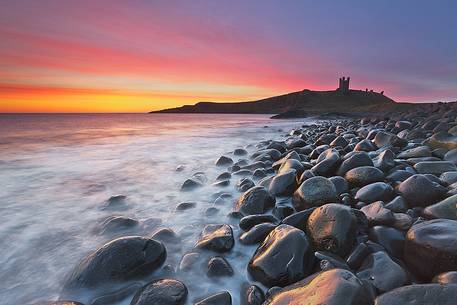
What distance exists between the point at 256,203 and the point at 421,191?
174cm

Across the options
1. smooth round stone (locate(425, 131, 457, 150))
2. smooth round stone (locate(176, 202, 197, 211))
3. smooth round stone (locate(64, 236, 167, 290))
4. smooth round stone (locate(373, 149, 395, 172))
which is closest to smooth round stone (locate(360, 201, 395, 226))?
smooth round stone (locate(373, 149, 395, 172))

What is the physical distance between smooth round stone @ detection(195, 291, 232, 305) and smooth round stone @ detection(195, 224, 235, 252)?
70 centimetres

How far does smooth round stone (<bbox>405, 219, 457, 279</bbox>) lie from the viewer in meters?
1.85

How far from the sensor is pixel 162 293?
205cm

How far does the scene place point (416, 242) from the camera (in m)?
2.06

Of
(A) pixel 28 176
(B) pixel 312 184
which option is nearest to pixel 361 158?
(B) pixel 312 184

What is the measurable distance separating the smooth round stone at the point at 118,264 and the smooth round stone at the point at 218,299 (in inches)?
26.7

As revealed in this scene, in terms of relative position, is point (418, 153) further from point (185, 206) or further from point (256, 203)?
point (185, 206)

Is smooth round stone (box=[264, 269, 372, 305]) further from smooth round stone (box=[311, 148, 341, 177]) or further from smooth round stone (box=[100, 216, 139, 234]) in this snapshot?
smooth round stone (box=[311, 148, 341, 177])

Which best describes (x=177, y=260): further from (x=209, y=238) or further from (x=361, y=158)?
(x=361, y=158)

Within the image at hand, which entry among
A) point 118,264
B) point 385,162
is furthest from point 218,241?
point 385,162

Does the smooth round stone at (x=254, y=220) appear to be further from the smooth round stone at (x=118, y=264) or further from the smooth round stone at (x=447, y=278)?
the smooth round stone at (x=447, y=278)

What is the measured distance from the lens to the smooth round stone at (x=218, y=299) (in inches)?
78.1

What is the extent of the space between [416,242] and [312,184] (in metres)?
1.41
